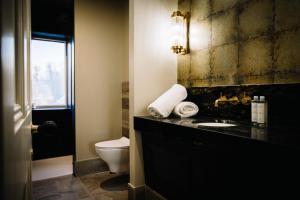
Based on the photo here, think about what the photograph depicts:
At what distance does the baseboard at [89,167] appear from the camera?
281 centimetres

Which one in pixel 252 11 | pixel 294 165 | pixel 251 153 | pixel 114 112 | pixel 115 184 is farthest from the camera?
pixel 114 112

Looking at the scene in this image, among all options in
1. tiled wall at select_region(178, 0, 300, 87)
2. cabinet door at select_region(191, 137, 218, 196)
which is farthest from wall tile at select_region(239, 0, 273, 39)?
cabinet door at select_region(191, 137, 218, 196)

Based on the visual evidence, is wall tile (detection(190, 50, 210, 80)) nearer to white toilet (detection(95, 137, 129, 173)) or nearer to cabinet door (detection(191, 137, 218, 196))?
cabinet door (detection(191, 137, 218, 196))

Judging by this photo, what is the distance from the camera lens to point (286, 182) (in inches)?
37.1

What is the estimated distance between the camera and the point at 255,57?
1615 millimetres

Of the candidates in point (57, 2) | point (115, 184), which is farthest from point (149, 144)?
point (57, 2)

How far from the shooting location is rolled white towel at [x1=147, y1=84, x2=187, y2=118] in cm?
189

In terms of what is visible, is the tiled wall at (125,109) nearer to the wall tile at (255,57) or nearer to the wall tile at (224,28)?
the wall tile at (224,28)

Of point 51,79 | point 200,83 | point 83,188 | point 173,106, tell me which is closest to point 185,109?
point 173,106

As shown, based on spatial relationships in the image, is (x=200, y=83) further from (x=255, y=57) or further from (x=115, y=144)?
(x=115, y=144)

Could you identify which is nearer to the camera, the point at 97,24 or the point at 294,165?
the point at 294,165

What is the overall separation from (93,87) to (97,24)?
87 cm

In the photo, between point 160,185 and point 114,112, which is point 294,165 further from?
point 114,112

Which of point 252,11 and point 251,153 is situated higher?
point 252,11
